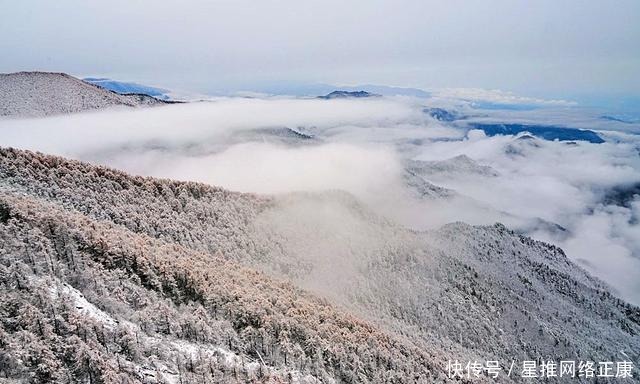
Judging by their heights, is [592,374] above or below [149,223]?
below

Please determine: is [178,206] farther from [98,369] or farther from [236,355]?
[98,369]

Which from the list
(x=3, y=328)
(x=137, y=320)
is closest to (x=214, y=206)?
(x=137, y=320)

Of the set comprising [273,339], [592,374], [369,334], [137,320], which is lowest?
[592,374]

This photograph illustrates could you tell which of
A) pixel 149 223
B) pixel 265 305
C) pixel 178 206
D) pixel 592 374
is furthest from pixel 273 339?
pixel 592 374

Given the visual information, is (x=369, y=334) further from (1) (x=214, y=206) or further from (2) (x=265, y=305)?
(1) (x=214, y=206)

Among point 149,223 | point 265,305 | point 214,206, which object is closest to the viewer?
point 265,305

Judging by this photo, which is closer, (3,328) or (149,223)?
(3,328)

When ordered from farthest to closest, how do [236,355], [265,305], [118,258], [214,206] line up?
[214,206], [265,305], [118,258], [236,355]
